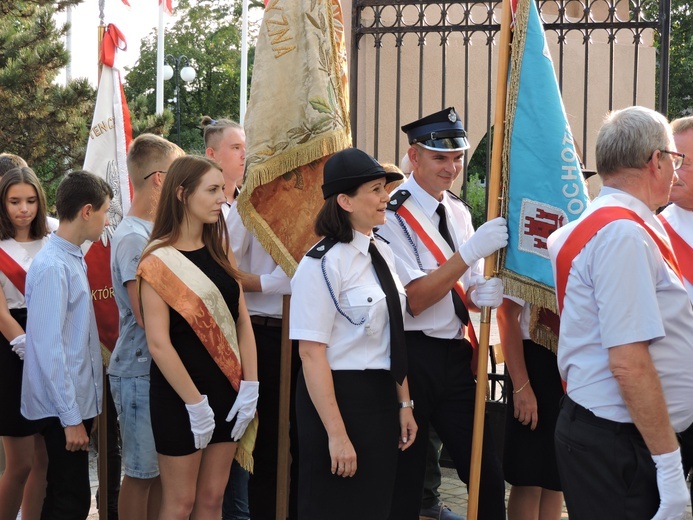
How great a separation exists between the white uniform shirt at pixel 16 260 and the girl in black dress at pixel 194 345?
1048mm

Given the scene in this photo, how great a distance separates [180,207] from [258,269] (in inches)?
33.1

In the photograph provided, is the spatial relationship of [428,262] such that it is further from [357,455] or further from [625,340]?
[625,340]

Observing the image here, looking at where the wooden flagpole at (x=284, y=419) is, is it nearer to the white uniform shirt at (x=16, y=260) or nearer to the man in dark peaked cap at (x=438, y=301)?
the man in dark peaked cap at (x=438, y=301)

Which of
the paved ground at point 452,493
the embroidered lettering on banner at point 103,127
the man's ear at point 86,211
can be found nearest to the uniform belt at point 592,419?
the man's ear at point 86,211

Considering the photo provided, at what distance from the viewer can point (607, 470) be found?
2.63 m

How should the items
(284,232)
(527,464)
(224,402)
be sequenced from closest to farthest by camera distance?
(224,402), (527,464), (284,232)

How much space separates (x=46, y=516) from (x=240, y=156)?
6.57 feet

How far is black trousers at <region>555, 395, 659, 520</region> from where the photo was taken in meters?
2.60

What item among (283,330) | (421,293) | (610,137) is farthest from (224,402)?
(610,137)

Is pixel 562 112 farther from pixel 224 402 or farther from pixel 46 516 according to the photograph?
pixel 46 516

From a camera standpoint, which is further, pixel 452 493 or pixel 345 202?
pixel 452 493

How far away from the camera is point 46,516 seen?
3.74 m

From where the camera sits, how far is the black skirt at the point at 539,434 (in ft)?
12.6

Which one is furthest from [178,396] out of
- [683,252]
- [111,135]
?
[111,135]
